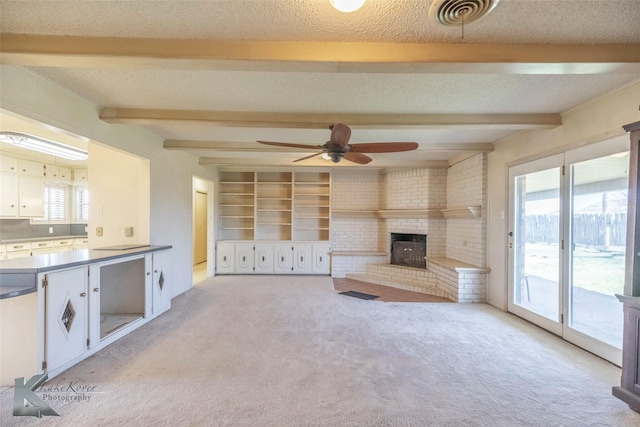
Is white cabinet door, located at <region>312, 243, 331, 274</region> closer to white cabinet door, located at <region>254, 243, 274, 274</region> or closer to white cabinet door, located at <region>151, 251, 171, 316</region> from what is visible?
white cabinet door, located at <region>254, 243, 274, 274</region>

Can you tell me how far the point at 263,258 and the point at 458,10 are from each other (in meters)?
5.61

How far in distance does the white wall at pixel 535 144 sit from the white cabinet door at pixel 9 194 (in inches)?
328

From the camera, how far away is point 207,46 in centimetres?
178

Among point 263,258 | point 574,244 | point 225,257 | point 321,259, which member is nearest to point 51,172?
point 225,257

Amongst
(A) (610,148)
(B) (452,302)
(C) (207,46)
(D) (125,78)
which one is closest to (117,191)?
(D) (125,78)

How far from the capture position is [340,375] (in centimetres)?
227

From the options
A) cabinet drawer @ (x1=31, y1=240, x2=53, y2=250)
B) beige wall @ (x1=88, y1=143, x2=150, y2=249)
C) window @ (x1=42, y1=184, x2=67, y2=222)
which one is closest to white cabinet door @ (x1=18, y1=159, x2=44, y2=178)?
window @ (x1=42, y1=184, x2=67, y2=222)

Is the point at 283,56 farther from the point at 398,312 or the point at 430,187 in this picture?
the point at 430,187

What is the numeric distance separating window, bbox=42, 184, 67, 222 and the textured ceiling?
4.58 metres

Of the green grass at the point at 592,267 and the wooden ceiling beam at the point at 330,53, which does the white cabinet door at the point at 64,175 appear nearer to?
the wooden ceiling beam at the point at 330,53

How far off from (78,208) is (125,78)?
19.3ft

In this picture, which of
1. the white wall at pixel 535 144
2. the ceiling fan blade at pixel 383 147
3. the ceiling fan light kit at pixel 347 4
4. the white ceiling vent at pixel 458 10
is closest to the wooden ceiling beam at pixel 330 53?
the white ceiling vent at pixel 458 10

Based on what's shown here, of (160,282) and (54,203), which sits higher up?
(54,203)

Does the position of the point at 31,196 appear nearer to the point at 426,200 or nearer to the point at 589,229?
the point at 426,200
